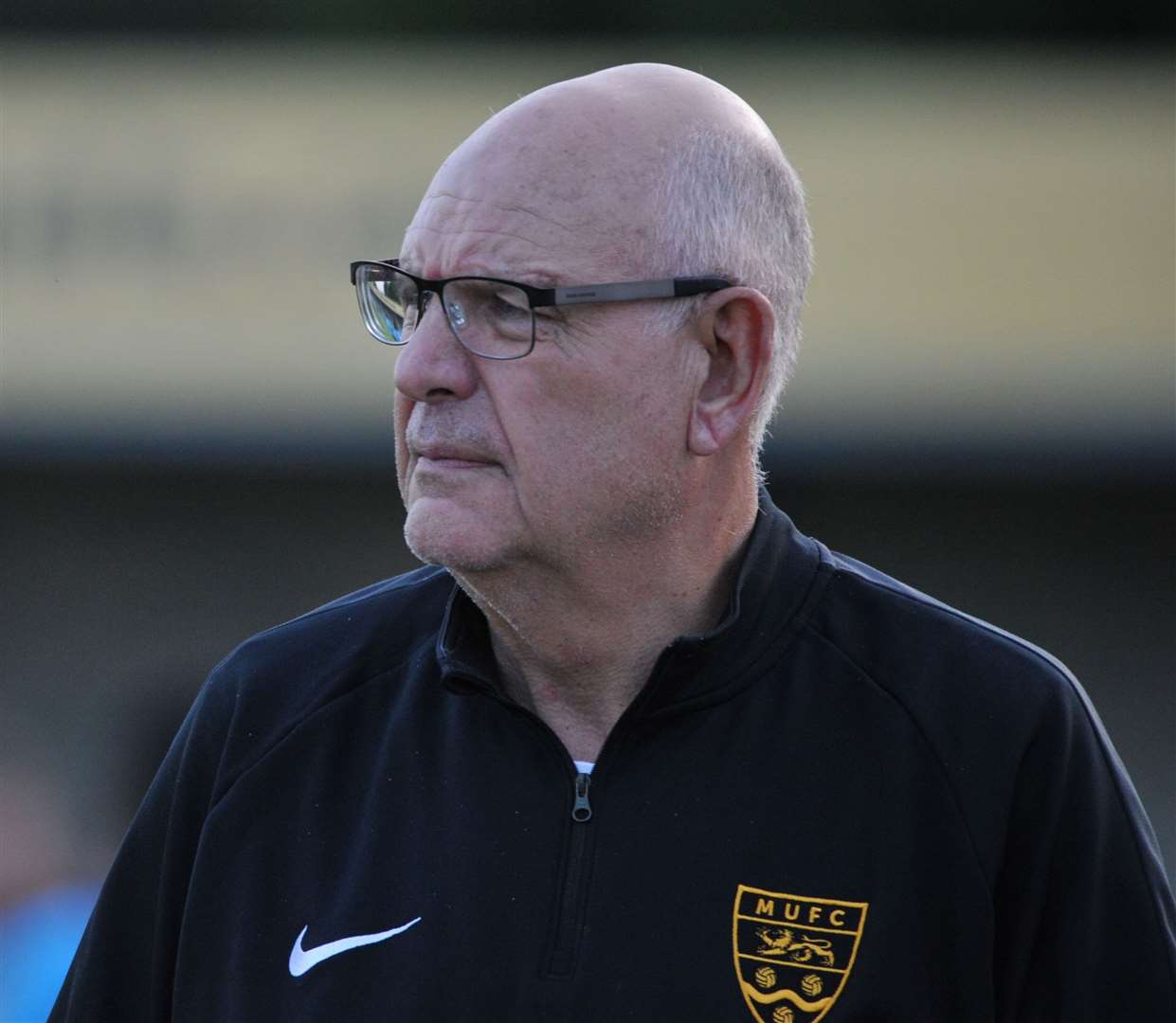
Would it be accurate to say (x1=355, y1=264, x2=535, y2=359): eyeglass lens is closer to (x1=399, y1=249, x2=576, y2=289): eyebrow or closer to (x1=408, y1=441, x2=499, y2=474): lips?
(x1=399, y1=249, x2=576, y2=289): eyebrow

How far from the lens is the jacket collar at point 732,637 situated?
2.15 metres

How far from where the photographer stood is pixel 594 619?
222cm

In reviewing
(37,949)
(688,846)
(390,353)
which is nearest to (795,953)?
(688,846)

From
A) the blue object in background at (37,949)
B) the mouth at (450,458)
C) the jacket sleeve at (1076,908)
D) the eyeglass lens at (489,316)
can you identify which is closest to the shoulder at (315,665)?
the mouth at (450,458)

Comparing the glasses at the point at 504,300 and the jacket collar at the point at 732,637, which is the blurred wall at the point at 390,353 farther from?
the glasses at the point at 504,300

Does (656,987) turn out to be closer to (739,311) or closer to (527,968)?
(527,968)

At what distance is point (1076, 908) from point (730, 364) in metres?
0.83

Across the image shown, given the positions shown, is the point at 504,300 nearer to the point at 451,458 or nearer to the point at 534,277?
the point at 534,277

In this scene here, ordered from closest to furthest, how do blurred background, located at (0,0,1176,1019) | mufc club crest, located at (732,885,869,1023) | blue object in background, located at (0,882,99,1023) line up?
mufc club crest, located at (732,885,869,1023) < blue object in background, located at (0,882,99,1023) < blurred background, located at (0,0,1176,1019)

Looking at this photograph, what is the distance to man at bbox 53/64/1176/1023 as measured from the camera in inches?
80.2

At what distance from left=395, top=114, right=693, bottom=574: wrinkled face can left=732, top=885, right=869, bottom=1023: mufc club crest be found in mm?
503

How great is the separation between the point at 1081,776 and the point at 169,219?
6458 millimetres

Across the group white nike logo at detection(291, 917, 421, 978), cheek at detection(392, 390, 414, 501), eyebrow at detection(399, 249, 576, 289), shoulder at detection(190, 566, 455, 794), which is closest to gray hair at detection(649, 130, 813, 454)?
eyebrow at detection(399, 249, 576, 289)

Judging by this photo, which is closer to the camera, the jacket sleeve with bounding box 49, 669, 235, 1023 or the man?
the man
